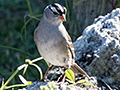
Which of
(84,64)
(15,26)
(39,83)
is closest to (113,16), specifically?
(84,64)

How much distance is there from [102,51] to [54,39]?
0.55m

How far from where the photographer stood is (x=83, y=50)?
10.1 feet

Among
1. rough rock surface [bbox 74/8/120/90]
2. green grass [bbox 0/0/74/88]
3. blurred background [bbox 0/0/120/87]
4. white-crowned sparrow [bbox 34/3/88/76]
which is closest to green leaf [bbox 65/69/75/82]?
white-crowned sparrow [bbox 34/3/88/76]

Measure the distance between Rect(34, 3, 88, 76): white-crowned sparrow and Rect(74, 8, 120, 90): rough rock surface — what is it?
19 centimetres

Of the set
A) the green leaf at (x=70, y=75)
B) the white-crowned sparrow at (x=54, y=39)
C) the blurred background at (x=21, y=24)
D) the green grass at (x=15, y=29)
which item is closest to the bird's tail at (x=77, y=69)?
the white-crowned sparrow at (x=54, y=39)

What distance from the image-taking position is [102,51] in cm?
286

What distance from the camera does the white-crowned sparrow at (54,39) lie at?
8.71ft

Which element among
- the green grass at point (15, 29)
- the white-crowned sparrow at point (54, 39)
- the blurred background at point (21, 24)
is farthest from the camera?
the green grass at point (15, 29)

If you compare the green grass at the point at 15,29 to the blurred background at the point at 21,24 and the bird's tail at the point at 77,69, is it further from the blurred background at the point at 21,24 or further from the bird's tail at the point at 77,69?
the bird's tail at the point at 77,69

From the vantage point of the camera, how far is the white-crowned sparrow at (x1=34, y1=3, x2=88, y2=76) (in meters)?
2.65

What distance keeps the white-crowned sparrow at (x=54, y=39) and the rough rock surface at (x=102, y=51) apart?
0.63ft

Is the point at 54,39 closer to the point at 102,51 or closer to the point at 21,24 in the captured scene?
the point at 102,51

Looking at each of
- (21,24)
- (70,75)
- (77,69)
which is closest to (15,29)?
(21,24)

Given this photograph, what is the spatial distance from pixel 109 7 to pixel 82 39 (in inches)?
40.3
